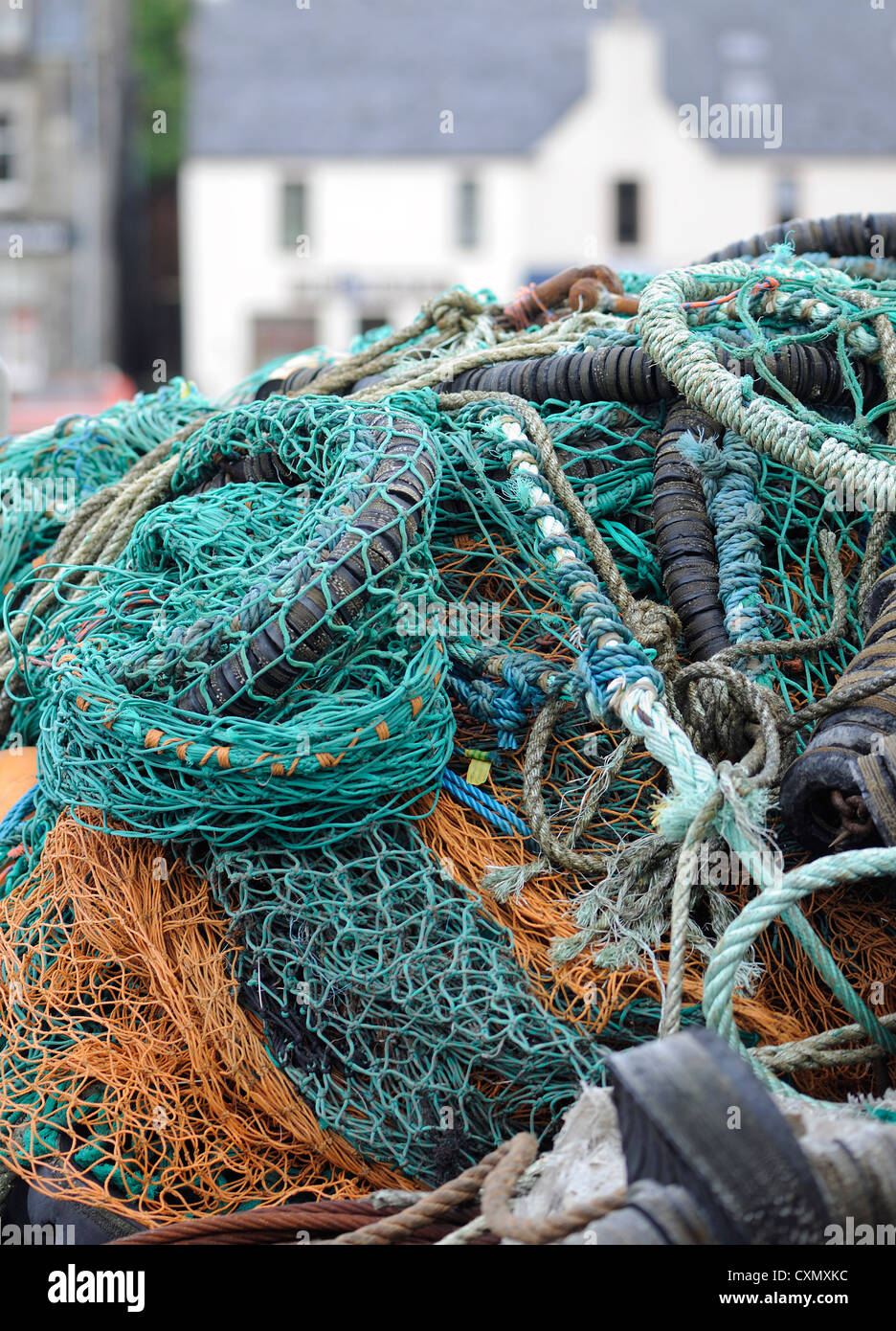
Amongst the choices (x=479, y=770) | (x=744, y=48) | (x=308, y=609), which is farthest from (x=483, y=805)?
(x=744, y=48)

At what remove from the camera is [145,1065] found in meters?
2.20

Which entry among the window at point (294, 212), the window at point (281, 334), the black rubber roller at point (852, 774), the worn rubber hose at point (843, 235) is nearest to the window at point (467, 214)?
the window at point (294, 212)

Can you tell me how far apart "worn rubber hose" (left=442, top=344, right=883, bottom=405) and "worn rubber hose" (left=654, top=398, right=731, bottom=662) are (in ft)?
0.35

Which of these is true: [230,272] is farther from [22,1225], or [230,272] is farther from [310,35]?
[22,1225]

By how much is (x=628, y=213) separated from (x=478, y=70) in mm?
4336

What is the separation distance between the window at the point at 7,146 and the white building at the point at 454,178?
132 inches

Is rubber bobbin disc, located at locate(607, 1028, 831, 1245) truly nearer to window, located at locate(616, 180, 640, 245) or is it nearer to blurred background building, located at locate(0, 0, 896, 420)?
blurred background building, located at locate(0, 0, 896, 420)

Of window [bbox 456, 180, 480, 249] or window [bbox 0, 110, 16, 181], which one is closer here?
window [bbox 0, 110, 16, 181]

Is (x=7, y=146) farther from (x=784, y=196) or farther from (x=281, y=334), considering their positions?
(x=784, y=196)

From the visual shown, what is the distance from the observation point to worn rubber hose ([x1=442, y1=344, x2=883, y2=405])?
2.46 meters

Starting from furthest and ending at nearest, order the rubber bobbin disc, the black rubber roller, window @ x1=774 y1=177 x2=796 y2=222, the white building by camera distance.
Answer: window @ x1=774 y1=177 x2=796 y2=222 < the white building < the black rubber roller < the rubber bobbin disc

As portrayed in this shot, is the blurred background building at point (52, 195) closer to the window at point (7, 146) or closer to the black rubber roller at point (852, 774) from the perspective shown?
the window at point (7, 146)

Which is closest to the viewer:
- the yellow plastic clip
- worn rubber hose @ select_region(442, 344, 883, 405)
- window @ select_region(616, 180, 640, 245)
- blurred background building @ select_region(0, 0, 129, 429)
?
the yellow plastic clip

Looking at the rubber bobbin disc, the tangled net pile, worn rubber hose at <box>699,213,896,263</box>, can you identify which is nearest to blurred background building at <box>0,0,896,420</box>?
worn rubber hose at <box>699,213,896,263</box>
